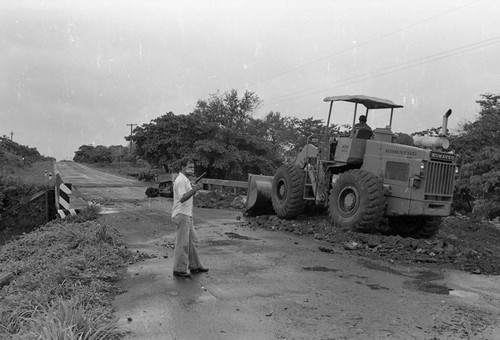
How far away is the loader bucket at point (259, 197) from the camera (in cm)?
1368

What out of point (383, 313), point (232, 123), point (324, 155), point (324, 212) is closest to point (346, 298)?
point (383, 313)

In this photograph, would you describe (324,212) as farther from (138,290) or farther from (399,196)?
(138,290)

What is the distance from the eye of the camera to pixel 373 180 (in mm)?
9711

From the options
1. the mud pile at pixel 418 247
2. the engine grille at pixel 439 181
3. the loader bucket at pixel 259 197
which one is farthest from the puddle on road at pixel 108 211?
the engine grille at pixel 439 181

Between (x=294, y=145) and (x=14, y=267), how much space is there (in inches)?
1338

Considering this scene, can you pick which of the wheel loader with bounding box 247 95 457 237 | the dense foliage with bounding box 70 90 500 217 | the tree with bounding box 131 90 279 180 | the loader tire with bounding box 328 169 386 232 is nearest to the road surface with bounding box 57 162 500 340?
the loader tire with bounding box 328 169 386 232

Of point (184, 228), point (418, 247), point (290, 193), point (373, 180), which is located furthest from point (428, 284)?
point (290, 193)

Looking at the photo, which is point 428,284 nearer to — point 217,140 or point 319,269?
point 319,269

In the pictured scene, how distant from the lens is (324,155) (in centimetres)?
1166

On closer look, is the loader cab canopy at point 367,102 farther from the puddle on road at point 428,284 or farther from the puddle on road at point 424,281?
the puddle on road at point 428,284

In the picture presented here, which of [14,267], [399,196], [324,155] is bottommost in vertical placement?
[14,267]

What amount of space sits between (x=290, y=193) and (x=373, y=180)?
287 centimetres

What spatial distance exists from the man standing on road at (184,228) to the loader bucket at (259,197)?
268 inches

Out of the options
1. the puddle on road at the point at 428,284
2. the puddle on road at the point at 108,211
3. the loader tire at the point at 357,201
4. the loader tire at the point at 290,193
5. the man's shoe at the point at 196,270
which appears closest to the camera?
the puddle on road at the point at 428,284
